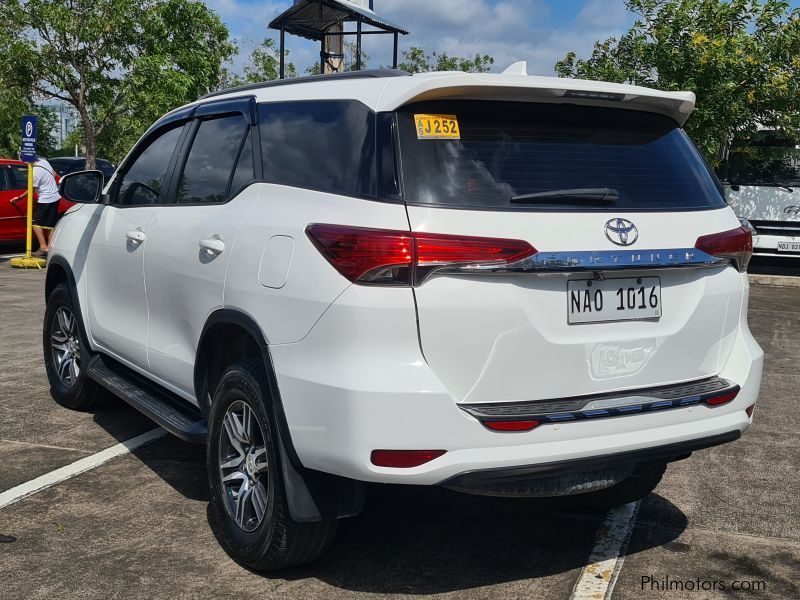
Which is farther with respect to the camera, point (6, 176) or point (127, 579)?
point (6, 176)

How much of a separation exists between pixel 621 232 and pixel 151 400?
2.43 metres

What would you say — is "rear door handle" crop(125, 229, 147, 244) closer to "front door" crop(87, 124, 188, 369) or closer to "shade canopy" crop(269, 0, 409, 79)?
"front door" crop(87, 124, 188, 369)

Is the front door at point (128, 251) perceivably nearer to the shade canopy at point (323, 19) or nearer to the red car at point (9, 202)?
the shade canopy at point (323, 19)

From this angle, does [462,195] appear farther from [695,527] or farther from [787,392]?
[787,392]

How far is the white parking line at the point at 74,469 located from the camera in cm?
434

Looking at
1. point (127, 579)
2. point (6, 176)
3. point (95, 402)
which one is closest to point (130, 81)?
point (6, 176)

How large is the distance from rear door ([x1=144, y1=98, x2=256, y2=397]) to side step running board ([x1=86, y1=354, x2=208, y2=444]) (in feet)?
0.39

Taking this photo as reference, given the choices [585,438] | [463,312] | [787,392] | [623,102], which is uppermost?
[623,102]

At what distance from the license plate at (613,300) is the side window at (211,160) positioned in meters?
1.59

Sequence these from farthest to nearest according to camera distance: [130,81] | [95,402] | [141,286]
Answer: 1. [130,81]
2. [95,402]
3. [141,286]

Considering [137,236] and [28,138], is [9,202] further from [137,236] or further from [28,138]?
[137,236]

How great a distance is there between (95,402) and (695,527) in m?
3.63

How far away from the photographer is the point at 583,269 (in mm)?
3127

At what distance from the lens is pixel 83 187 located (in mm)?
5355
